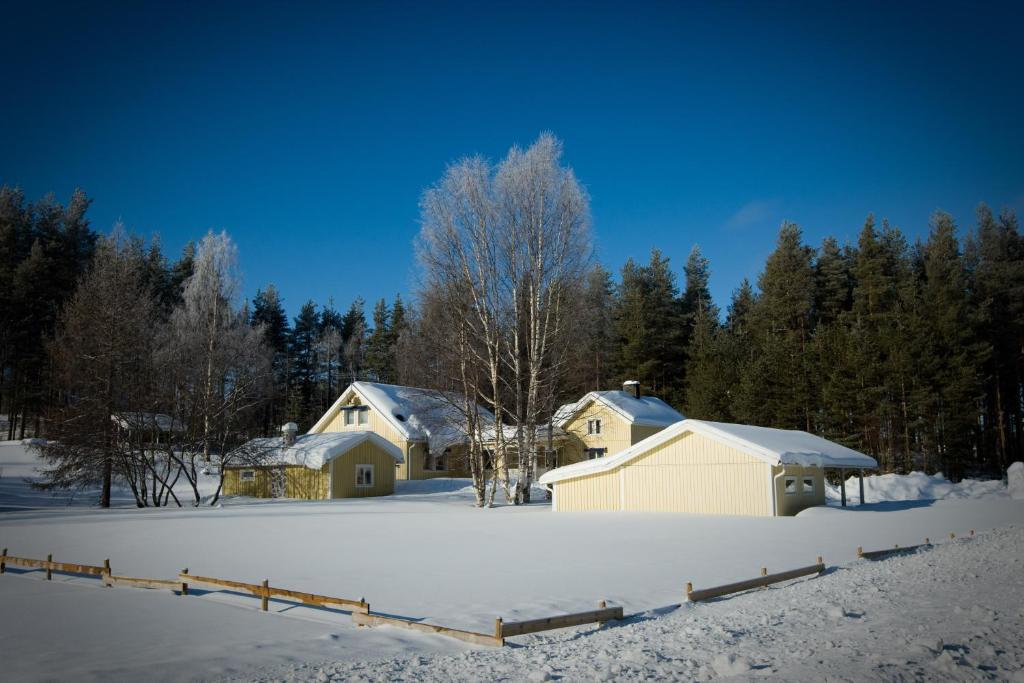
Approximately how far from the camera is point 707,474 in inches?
963

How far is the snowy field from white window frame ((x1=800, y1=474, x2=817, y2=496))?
4.11m

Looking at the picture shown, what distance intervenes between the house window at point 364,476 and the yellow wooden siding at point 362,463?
6.1 inches

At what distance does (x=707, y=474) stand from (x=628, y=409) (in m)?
17.7

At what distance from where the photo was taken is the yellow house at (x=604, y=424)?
136 feet

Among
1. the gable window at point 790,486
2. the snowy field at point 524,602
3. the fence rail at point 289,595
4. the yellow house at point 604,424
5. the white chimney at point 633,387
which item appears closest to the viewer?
the snowy field at point 524,602

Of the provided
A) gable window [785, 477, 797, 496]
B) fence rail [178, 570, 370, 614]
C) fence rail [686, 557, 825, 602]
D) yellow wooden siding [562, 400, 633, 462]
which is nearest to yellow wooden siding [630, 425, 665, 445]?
yellow wooden siding [562, 400, 633, 462]

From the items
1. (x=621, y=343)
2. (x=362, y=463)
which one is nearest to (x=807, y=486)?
(x=362, y=463)

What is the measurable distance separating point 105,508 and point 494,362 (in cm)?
1709

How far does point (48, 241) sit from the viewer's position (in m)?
47.9

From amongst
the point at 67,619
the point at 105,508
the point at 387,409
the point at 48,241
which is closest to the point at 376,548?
the point at 67,619

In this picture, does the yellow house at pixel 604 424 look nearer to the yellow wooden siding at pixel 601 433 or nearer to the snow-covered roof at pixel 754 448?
the yellow wooden siding at pixel 601 433

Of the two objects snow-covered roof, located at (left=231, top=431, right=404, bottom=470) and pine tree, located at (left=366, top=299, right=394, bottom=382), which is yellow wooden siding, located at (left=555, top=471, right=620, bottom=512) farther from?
pine tree, located at (left=366, top=299, right=394, bottom=382)

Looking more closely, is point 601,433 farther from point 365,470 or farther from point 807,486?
point 807,486

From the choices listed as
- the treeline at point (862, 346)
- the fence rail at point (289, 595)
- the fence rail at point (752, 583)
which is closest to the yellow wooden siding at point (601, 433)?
the treeline at point (862, 346)
